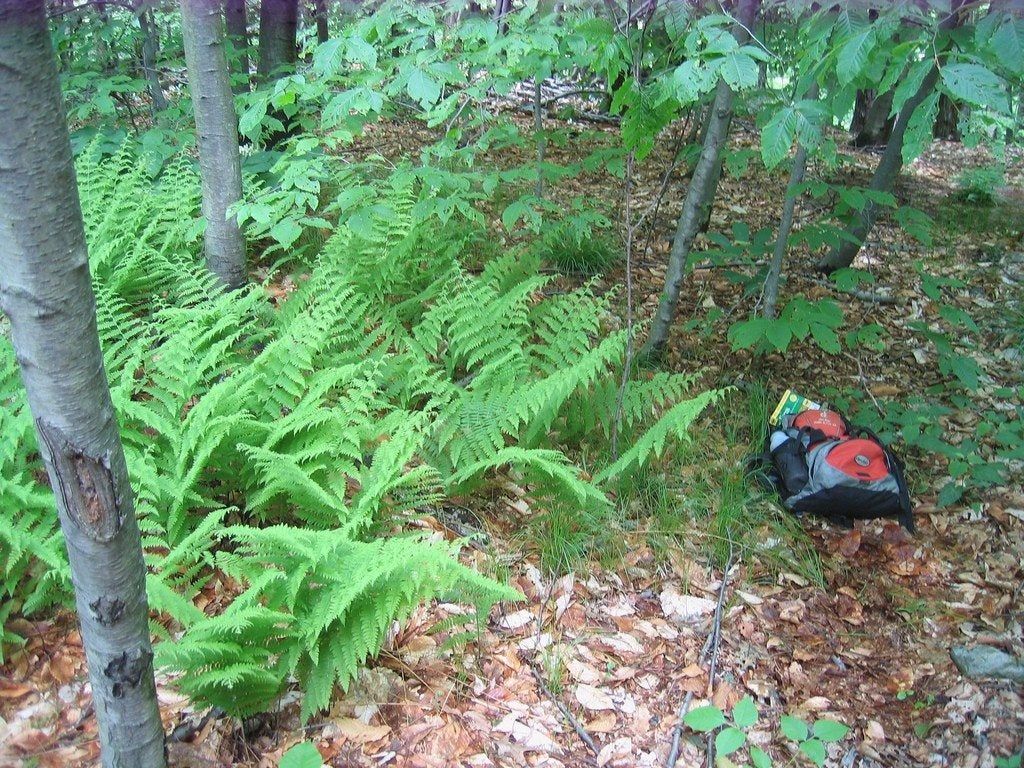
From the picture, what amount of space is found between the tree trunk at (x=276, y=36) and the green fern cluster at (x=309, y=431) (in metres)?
1.87

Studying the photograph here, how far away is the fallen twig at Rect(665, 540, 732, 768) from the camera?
250cm

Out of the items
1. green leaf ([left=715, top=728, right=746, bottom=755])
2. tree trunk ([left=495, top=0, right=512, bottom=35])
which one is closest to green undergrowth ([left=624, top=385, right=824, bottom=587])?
green leaf ([left=715, top=728, right=746, bottom=755])

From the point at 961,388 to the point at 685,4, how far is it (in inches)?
136

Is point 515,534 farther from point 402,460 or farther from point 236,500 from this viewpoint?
point 236,500

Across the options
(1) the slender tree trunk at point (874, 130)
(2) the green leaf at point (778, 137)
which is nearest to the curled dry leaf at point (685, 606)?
(2) the green leaf at point (778, 137)

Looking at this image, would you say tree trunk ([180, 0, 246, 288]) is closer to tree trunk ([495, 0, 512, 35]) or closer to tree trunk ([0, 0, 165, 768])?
tree trunk ([495, 0, 512, 35])

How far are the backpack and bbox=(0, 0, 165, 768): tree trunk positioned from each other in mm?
3176

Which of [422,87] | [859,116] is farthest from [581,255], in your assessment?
[859,116]

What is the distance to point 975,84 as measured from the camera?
215cm

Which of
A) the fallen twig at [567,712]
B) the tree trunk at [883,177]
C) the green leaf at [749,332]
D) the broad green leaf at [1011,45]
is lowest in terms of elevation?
the fallen twig at [567,712]

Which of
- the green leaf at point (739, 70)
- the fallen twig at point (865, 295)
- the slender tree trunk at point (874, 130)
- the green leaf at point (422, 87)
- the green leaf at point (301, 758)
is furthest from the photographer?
the slender tree trunk at point (874, 130)

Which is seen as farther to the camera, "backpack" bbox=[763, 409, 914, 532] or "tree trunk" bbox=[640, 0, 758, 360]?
"tree trunk" bbox=[640, 0, 758, 360]

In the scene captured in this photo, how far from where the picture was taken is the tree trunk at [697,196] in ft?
12.9

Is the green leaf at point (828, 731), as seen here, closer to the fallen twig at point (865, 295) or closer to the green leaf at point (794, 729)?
the green leaf at point (794, 729)
